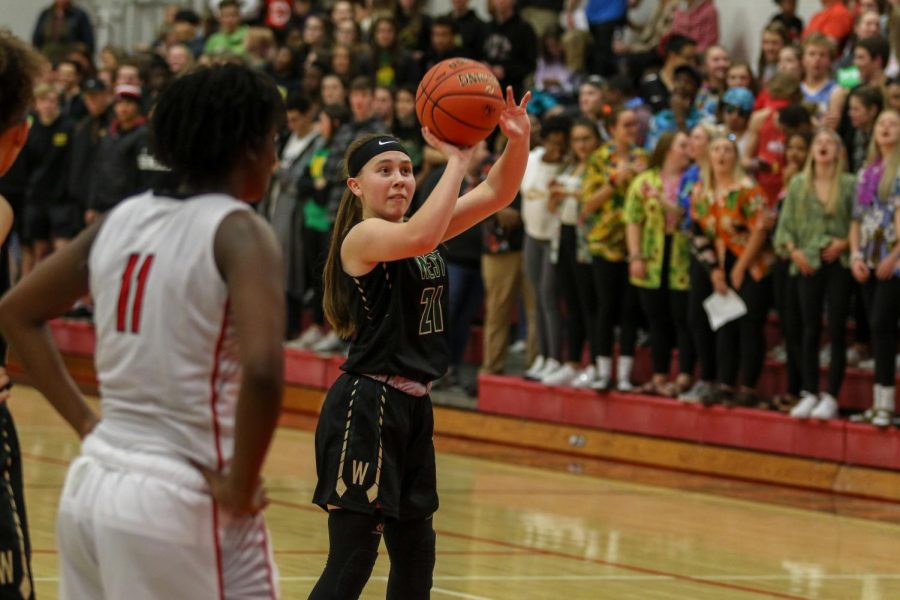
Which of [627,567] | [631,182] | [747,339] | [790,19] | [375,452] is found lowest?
[627,567]

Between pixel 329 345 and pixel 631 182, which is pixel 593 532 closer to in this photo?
pixel 631 182

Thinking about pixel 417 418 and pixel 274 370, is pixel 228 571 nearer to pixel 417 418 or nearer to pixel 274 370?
pixel 274 370

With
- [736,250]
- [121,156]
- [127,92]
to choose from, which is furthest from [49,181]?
[736,250]

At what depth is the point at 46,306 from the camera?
299 cm

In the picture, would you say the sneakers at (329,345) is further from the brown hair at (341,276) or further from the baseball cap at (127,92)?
the brown hair at (341,276)

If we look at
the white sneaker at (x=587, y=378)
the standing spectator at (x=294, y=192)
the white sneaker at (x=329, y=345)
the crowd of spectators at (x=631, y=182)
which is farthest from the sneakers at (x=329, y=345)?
the white sneaker at (x=587, y=378)

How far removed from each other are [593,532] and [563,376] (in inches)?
122

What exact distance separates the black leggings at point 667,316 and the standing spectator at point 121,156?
5.19 meters

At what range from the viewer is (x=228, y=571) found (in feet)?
9.30

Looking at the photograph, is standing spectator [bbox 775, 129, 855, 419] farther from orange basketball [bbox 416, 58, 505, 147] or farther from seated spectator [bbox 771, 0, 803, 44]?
orange basketball [bbox 416, 58, 505, 147]

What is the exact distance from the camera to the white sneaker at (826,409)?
9617 millimetres

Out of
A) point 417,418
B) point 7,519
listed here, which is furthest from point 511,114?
point 7,519

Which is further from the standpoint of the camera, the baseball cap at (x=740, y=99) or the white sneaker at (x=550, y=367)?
the white sneaker at (x=550, y=367)

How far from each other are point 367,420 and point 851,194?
19.5 ft
